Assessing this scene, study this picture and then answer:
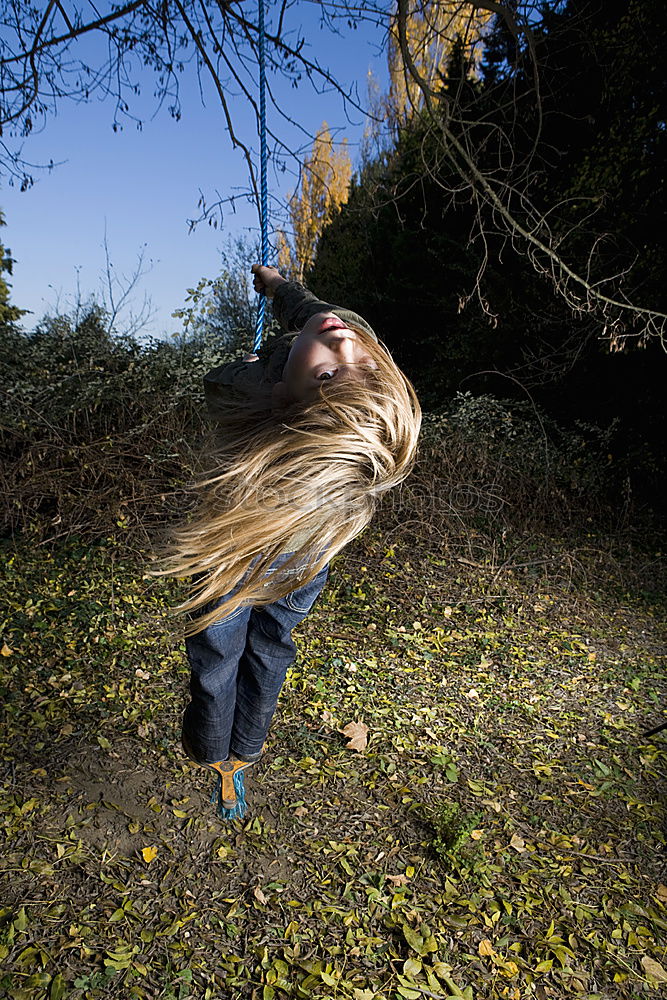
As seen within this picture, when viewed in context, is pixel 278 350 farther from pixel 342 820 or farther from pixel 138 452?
pixel 138 452

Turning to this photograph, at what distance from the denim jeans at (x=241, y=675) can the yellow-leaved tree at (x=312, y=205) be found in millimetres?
2146

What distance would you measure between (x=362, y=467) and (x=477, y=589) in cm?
372

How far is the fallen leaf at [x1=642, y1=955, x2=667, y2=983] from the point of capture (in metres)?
2.25

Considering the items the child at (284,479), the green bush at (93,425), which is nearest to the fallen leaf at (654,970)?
the child at (284,479)

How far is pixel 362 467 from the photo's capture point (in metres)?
1.85

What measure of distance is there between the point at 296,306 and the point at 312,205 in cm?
379

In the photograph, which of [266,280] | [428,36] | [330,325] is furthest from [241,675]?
[428,36]

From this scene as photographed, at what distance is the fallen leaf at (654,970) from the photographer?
2.25 m

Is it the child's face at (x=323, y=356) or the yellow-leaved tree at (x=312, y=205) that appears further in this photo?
the yellow-leaved tree at (x=312, y=205)

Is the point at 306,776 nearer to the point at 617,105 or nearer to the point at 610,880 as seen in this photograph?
the point at 610,880

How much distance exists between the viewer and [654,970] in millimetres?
2270

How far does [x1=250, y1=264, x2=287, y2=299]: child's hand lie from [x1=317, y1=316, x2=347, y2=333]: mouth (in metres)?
0.91

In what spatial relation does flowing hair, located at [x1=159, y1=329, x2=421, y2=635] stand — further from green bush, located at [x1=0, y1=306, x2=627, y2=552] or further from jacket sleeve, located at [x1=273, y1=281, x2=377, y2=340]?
green bush, located at [x1=0, y1=306, x2=627, y2=552]

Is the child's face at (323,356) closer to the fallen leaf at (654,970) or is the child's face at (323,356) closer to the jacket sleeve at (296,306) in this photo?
the jacket sleeve at (296,306)
